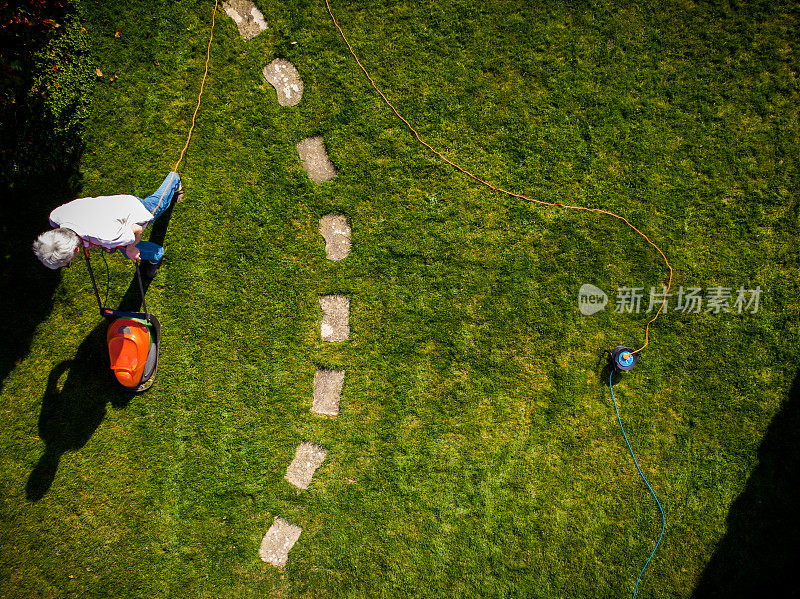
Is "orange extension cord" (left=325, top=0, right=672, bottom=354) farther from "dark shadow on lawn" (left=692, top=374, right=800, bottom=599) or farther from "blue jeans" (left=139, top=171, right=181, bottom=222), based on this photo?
"blue jeans" (left=139, top=171, right=181, bottom=222)

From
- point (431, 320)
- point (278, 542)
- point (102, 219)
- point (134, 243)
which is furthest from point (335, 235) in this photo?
point (278, 542)

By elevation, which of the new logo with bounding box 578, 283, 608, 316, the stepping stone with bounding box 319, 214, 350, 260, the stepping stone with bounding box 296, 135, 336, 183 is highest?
the stepping stone with bounding box 296, 135, 336, 183

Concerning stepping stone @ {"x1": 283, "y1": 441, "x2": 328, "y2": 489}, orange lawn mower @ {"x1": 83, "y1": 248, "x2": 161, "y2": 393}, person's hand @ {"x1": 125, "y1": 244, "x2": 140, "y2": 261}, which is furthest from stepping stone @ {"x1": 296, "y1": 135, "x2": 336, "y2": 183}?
stepping stone @ {"x1": 283, "y1": 441, "x2": 328, "y2": 489}

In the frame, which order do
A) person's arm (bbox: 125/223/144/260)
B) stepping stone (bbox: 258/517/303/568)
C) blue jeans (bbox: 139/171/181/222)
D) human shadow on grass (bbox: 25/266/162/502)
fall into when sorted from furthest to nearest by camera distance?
stepping stone (bbox: 258/517/303/568), human shadow on grass (bbox: 25/266/162/502), blue jeans (bbox: 139/171/181/222), person's arm (bbox: 125/223/144/260)

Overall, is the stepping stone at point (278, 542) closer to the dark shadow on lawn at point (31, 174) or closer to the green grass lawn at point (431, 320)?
the green grass lawn at point (431, 320)

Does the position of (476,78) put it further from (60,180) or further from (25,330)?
(25,330)

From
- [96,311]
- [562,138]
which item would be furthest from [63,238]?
[562,138]

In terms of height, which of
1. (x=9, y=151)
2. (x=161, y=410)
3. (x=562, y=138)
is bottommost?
(x=161, y=410)
